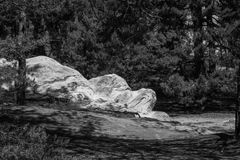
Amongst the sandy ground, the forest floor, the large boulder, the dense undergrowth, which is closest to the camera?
the dense undergrowth

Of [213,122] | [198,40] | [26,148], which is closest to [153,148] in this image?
[26,148]

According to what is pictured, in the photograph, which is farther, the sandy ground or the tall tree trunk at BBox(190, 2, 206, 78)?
the tall tree trunk at BBox(190, 2, 206, 78)

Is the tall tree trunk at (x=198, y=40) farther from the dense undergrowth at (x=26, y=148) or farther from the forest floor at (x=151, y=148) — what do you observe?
the dense undergrowth at (x=26, y=148)

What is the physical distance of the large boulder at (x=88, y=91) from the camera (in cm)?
1711

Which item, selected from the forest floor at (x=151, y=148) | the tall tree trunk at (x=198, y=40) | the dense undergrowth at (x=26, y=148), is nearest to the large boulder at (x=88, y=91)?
the tall tree trunk at (x=198, y=40)

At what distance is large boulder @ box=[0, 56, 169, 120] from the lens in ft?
56.1

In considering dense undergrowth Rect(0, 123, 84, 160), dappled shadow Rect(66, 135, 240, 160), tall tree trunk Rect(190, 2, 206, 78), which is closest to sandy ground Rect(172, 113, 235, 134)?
tall tree trunk Rect(190, 2, 206, 78)

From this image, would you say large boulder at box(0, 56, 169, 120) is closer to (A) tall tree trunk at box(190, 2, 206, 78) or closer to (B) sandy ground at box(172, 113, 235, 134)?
(B) sandy ground at box(172, 113, 235, 134)

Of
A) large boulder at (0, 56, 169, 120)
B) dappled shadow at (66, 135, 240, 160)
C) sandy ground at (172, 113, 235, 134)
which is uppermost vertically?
large boulder at (0, 56, 169, 120)

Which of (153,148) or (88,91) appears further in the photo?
(88,91)

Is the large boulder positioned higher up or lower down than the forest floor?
higher up

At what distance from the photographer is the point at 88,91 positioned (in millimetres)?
17750

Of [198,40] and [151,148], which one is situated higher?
[198,40]

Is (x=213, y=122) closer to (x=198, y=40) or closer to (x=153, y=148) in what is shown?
(x=198, y=40)
